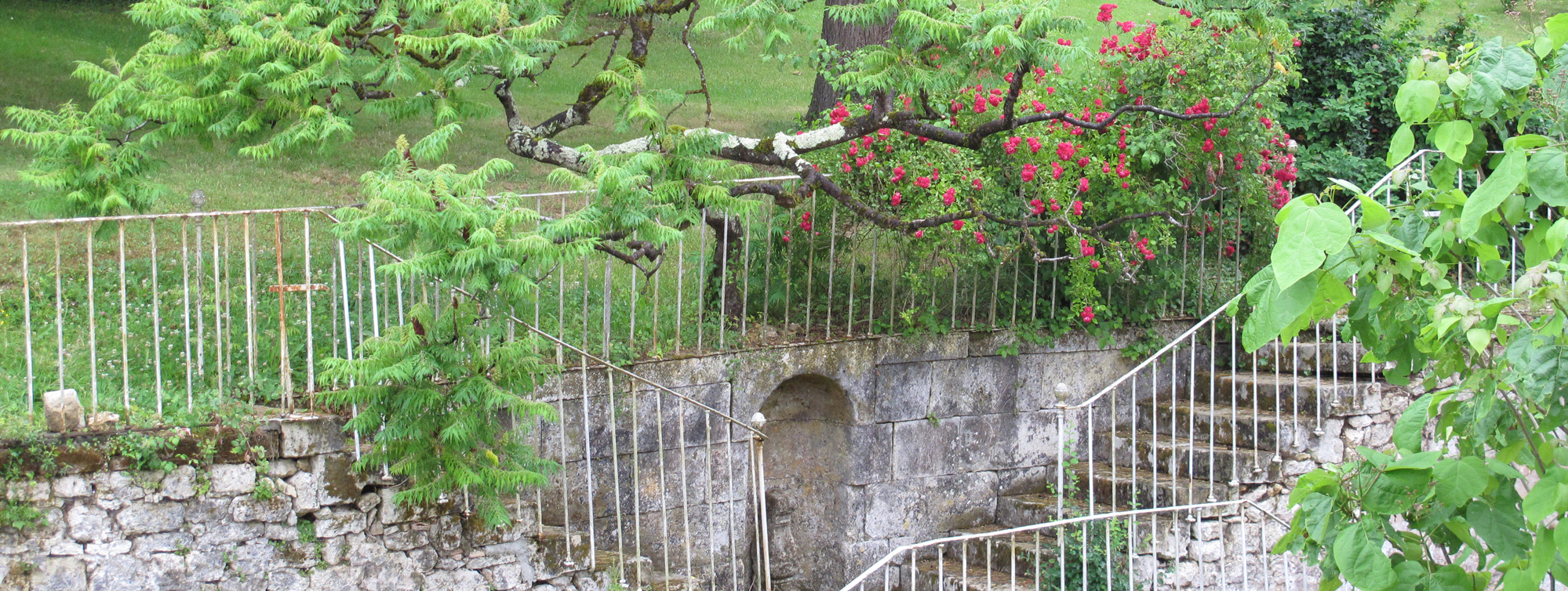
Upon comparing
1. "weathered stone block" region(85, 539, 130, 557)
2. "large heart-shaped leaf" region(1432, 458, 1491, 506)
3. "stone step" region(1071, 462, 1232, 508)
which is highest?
"large heart-shaped leaf" region(1432, 458, 1491, 506)

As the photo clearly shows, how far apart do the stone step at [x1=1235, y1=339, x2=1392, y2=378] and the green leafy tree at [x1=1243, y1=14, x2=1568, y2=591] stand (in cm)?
382

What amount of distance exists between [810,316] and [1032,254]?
1.44m

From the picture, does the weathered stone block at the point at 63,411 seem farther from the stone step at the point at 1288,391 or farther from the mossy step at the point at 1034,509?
the stone step at the point at 1288,391

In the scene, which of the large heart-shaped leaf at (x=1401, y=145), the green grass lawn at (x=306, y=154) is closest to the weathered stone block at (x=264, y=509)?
the green grass lawn at (x=306, y=154)

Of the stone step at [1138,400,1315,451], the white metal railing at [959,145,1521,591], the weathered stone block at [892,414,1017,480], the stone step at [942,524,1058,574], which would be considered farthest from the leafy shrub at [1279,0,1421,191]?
the stone step at [942,524,1058,574]

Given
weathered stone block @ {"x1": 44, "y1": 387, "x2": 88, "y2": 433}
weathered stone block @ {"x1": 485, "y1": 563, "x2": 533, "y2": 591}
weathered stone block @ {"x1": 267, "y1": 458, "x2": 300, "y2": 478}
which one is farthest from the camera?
weathered stone block @ {"x1": 485, "y1": 563, "x2": 533, "y2": 591}

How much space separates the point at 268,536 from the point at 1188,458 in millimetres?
4926

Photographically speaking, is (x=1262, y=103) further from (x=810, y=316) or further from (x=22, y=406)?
(x=22, y=406)

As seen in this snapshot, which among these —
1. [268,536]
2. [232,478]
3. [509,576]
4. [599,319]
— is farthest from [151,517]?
[599,319]

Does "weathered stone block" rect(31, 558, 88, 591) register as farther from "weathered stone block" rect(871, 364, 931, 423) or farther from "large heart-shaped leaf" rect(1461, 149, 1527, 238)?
"large heart-shaped leaf" rect(1461, 149, 1527, 238)

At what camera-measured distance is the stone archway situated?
748 centimetres

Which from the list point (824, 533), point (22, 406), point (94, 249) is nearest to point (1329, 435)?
point (824, 533)

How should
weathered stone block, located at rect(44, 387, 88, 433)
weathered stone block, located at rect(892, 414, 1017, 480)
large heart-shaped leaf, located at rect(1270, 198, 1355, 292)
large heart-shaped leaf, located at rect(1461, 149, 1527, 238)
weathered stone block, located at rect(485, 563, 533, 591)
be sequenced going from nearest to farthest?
large heart-shaped leaf, located at rect(1270, 198, 1355, 292) → large heart-shaped leaf, located at rect(1461, 149, 1527, 238) → weathered stone block, located at rect(44, 387, 88, 433) → weathered stone block, located at rect(485, 563, 533, 591) → weathered stone block, located at rect(892, 414, 1017, 480)

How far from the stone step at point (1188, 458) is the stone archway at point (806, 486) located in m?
1.67
